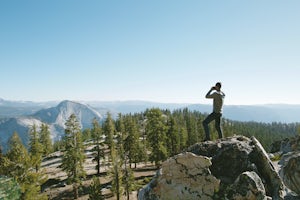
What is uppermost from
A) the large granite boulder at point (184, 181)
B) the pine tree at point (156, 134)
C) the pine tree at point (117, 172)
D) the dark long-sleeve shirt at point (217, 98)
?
the dark long-sleeve shirt at point (217, 98)

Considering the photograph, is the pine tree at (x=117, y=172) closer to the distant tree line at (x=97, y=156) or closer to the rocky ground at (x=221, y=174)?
the distant tree line at (x=97, y=156)

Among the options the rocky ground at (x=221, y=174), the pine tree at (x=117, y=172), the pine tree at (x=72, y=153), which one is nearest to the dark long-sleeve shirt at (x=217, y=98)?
the rocky ground at (x=221, y=174)

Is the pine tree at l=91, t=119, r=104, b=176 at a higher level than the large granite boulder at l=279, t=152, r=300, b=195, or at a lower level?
lower

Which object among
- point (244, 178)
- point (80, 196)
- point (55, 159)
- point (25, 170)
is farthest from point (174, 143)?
point (244, 178)

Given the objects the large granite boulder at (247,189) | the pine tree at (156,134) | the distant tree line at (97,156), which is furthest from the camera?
the pine tree at (156,134)

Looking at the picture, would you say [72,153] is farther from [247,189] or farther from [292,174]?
[247,189]

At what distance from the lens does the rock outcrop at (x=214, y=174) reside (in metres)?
13.1

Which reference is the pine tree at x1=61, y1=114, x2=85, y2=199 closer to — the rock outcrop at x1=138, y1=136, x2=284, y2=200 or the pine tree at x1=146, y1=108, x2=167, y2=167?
the pine tree at x1=146, y1=108, x2=167, y2=167

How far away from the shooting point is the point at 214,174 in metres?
14.0

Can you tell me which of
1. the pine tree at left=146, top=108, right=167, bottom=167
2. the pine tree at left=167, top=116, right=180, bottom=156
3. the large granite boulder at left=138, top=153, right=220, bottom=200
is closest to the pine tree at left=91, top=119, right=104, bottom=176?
the pine tree at left=146, top=108, right=167, bottom=167

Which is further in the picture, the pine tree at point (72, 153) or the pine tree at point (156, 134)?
the pine tree at point (156, 134)

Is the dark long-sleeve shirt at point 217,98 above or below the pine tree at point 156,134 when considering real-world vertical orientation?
above

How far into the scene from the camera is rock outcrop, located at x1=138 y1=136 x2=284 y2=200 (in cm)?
1309

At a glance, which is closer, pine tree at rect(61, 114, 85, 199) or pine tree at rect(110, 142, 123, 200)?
pine tree at rect(110, 142, 123, 200)
